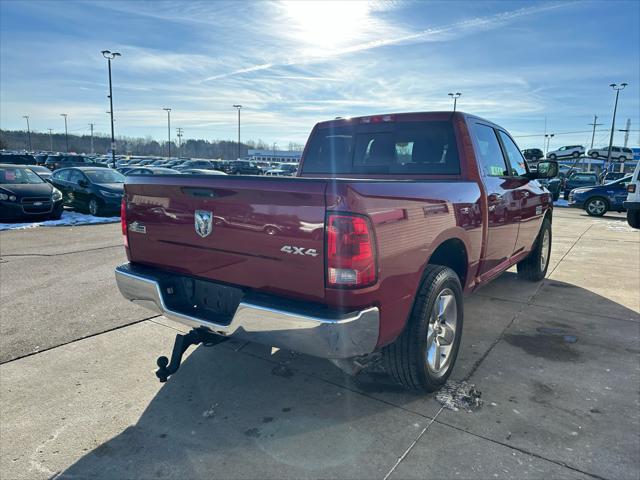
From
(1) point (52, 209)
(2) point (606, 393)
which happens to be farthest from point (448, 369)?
(1) point (52, 209)

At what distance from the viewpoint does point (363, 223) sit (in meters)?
2.21

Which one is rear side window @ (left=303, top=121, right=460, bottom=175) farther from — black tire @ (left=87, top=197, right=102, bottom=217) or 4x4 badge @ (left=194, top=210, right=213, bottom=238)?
black tire @ (left=87, top=197, right=102, bottom=217)

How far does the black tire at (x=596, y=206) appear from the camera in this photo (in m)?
16.7

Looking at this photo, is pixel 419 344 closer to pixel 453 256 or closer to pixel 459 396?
pixel 459 396

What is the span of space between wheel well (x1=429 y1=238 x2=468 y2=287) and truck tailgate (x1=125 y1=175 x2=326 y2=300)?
55.9 inches

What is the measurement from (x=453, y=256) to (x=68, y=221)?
11.6 meters

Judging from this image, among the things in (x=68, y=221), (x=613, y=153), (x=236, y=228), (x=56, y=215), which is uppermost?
(x=613, y=153)

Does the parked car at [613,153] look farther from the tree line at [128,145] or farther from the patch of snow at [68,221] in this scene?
the tree line at [128,145]

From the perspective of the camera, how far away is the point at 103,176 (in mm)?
13953

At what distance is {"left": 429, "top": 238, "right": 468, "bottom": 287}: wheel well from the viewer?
11.0 ft

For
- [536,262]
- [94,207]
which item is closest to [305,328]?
[536,262]

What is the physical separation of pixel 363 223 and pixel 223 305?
43.6 inches

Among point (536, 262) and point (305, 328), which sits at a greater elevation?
point (305, 328)

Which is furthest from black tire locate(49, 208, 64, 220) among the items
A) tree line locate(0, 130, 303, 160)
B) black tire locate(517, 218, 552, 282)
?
tree line locate(0, 130, 303, 160)
